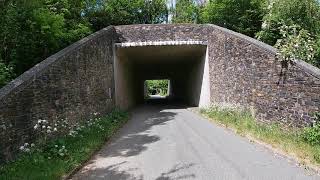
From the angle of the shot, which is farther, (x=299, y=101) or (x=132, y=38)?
(x=132, y=38)

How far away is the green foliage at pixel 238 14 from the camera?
28.6 metres

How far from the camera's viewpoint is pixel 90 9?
30266 millimetres

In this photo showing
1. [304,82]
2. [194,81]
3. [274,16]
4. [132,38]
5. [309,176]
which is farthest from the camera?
[194,81]

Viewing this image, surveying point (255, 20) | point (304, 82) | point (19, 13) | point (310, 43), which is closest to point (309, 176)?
point (304, 82)

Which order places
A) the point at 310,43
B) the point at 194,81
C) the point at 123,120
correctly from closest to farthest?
the point at 310,43, the point at 123,120, the point at 194,81

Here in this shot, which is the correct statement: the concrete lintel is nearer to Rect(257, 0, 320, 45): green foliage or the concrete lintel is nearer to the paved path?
Rect(257, 0, 320, 45): green foliage

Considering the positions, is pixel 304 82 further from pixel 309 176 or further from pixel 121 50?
pixel 121 50

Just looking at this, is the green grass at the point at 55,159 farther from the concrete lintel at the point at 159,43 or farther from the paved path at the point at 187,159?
the concrete lintel at the point at 159,43

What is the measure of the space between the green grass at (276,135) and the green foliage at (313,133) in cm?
6

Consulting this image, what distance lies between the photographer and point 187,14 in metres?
40.8

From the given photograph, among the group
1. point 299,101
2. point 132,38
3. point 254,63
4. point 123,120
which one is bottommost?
point 123,120

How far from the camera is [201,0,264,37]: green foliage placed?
28.6m

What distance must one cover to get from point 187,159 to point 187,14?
32.7m

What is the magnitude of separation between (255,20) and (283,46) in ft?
56.7
